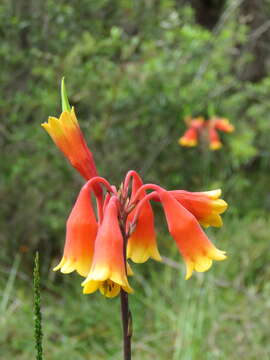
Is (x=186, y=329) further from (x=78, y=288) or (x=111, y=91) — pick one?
(x=111, y=91)

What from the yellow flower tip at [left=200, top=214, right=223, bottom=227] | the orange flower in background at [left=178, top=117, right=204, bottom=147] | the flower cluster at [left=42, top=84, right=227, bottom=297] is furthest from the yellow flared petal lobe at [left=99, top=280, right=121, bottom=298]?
the orange flower in background at [left=178, top=117, right=204, bottom=147]

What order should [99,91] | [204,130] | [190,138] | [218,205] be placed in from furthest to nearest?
[204,130], [190,138], [99,91], [218,205]

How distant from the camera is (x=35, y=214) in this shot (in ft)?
15.4

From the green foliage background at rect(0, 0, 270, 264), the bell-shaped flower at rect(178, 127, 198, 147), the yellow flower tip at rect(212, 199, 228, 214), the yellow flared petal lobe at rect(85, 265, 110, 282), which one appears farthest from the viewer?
the bell-shaped flower at rect(178, 127, 198, 147)

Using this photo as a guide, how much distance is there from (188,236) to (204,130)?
3.64 metres

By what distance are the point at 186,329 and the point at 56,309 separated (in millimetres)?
1211

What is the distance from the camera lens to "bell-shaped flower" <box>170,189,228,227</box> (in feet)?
4.88

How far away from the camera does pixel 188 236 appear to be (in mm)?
1402

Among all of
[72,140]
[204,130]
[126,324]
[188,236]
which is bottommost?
[204,130]

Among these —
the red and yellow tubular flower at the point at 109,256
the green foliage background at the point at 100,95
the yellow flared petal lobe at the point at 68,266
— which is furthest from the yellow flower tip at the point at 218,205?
the green foliage background at the point at 100,95

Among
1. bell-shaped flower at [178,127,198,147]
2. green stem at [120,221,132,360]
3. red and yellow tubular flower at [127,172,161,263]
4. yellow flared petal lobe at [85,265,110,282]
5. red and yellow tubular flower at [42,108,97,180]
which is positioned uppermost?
red and yellow tubular flower at [42,108,97,180]

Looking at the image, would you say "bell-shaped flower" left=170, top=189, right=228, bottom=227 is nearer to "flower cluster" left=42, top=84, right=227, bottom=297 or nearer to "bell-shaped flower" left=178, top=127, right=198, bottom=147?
"flower cluster" left=42, top=84, right=227, bottom=297

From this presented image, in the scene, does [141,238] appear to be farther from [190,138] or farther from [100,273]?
[190,138]

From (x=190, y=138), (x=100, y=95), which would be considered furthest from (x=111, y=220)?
(x=190, y=138)
